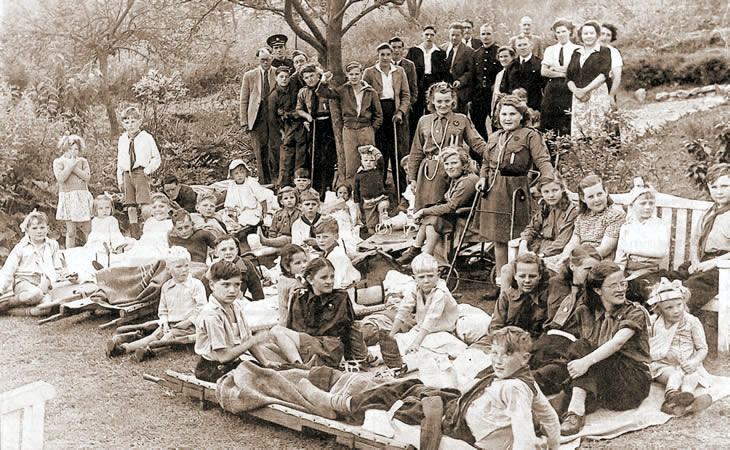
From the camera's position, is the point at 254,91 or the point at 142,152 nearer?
the point at 142,152

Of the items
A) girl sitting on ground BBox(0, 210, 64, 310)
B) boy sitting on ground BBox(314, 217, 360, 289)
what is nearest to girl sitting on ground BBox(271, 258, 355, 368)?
boy sitting on ground BBox(314, 217, 360, 289)

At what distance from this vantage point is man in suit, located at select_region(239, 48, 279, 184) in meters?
10.5

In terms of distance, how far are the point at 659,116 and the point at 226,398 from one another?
6227 millimetres

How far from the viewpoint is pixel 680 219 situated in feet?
21.5

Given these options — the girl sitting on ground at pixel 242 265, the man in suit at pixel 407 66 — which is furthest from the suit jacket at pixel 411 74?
the girl sitting on ground at pixel 242 265

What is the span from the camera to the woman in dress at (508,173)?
6941mm

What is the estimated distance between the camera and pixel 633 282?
604 centimetres

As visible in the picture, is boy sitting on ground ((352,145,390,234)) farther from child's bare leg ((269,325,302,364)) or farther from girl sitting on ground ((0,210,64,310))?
child's bare leg ((269,325,302,364))

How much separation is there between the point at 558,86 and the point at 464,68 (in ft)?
4.35

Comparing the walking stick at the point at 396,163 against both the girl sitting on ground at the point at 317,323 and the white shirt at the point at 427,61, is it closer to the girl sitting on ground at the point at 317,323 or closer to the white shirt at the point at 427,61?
the white shirt at the point at 427,61

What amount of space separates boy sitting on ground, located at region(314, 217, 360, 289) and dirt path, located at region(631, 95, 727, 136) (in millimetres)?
3434

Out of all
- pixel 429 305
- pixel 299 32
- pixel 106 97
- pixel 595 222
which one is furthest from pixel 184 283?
pixel 106 97

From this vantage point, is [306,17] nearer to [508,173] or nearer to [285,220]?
[285,220]

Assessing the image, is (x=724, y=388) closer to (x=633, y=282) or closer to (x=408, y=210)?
(x=633, y=282)
